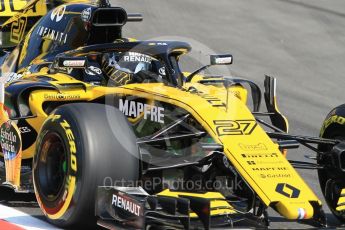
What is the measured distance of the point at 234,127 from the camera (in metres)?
8.20

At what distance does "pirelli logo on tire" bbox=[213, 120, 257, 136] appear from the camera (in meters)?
8.09

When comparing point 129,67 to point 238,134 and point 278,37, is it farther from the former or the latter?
point 278,37

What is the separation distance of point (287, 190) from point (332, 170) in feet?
3.68

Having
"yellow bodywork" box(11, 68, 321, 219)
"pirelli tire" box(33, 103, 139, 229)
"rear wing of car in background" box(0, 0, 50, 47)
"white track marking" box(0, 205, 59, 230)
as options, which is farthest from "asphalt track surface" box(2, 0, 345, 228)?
"pirelli tire" box(33, 103, 139, 229)

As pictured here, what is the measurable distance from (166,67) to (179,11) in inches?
401

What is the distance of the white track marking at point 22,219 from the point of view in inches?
328

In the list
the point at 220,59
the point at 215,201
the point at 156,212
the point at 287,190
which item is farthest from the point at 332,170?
the point at 156,212

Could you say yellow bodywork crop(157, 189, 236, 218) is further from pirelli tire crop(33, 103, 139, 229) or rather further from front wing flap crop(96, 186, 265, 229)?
pirelli tire crop(33, 103, 139, 229)

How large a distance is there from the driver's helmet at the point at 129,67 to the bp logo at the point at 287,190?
2246mm

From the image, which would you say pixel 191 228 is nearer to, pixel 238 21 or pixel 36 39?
pixel 36 39

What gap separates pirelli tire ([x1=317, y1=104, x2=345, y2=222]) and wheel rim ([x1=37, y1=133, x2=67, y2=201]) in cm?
241

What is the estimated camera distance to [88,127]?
7891mm

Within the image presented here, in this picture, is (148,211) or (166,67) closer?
(148,211)

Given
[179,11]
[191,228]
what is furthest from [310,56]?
[191,228]
